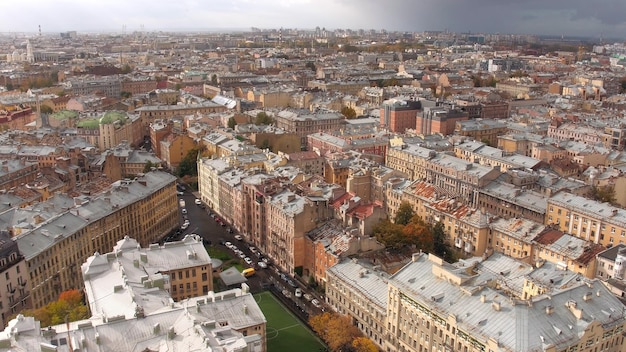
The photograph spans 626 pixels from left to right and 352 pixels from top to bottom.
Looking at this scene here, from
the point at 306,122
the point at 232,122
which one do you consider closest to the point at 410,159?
the point at 306,122

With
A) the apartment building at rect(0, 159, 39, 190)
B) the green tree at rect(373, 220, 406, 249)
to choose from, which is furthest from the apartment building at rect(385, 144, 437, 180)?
the apartment building at rect(0, 159, 39, 190)

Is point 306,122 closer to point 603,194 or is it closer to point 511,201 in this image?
point 511,201

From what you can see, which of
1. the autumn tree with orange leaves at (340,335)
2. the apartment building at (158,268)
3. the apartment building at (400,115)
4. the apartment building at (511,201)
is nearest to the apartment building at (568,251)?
the apartment building at (511,201)

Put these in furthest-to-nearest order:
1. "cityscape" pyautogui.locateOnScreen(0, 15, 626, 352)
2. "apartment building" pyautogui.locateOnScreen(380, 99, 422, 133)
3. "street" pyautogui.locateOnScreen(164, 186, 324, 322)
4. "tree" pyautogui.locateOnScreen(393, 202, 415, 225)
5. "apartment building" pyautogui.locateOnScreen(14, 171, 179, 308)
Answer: "apartment building" pyautogui.locateOnScreen(380, 99, 422, 133) < "tree" pyautogui.locateOnScreen(393, 202, 415, 225) < "street" pyautogui.locateOnScreen(164, 186, 324, 322) < "apartment building" pyautogui.locateOnScreen(14, 171, 179, 308) < "cityscape" pyautogui.locateOnScreen(0, 15, 626, 352)

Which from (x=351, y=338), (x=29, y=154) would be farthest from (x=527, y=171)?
(x=29, y=154)

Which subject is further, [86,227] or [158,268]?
[86,227]

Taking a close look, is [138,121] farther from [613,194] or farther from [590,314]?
[590,314]

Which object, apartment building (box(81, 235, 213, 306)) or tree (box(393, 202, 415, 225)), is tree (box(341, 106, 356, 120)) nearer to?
tree (box(393, 202, 415, 225))
